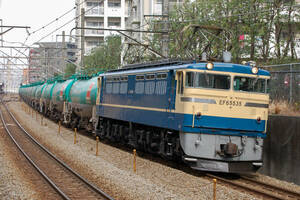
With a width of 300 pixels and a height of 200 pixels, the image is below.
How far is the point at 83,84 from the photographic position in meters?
29.7

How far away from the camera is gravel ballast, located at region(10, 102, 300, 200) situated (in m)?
12.2

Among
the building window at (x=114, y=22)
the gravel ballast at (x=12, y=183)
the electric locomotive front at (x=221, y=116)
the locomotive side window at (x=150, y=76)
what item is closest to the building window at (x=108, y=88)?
the locomotive side window at (x=150, y=76)

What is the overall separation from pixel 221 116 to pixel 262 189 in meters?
2.59

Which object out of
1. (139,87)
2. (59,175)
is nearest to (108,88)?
(139,87)

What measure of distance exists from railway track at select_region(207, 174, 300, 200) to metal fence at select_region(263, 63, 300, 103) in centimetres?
440

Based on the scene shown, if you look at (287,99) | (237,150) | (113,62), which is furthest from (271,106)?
(113,62)

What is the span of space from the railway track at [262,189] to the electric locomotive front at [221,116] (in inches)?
15.5

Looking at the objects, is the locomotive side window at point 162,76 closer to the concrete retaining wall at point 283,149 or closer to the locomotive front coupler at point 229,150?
the locomotive front coupler at point 229,150

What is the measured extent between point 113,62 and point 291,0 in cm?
2722

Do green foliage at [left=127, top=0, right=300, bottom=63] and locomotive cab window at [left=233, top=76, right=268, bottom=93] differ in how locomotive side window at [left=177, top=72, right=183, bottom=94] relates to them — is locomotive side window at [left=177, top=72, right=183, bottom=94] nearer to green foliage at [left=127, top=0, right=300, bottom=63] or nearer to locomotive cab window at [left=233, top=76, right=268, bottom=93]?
locomotive cab window at [left=233, top=76, right=268, bottom=93]

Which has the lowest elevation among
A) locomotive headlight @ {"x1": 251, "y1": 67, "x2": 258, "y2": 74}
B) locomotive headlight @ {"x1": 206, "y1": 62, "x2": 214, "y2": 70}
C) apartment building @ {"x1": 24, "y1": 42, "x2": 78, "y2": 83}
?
locomotive headlight @ {"x1": 251, "y1": 67, "x2": 258, "y2": 74}

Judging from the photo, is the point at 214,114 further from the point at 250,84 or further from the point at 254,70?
the point at 254,70

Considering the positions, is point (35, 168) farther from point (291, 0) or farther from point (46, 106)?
point (46, 106)

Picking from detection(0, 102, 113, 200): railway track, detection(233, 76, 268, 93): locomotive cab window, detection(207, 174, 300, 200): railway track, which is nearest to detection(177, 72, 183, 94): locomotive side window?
detection(233, 76, 268, 93): locomotive cab window
